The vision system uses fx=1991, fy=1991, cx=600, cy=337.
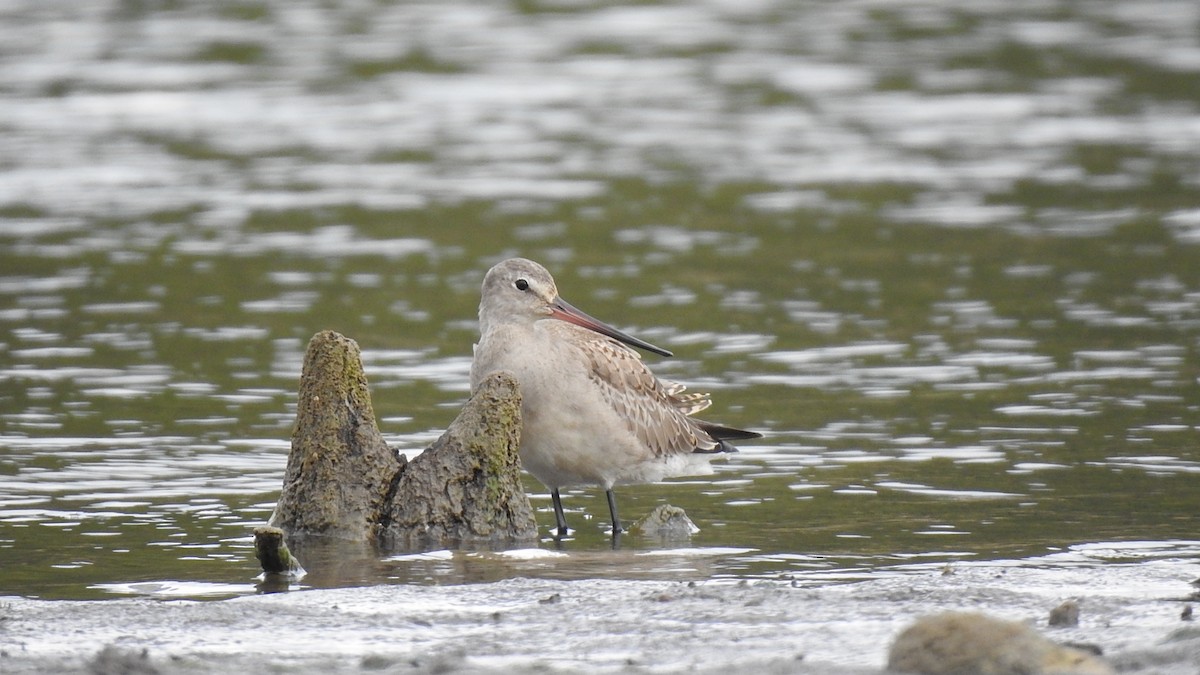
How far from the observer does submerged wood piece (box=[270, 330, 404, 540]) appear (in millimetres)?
10703

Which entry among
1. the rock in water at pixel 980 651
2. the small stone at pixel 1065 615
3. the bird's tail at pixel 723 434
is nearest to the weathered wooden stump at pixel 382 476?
the bird's tail at pixel 723 434

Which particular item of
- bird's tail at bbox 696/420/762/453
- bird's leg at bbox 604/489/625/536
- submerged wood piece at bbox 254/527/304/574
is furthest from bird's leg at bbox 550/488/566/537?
submerged wood piece at bbox 254/527/304/574

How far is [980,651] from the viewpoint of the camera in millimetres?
7176

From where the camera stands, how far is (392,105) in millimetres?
27672

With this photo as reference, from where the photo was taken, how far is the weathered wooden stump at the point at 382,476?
1064 cm

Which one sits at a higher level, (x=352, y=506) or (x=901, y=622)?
(x=352, y=506)

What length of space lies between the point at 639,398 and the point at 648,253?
8.29 meters

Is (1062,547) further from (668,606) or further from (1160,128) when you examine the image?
(1160,128)

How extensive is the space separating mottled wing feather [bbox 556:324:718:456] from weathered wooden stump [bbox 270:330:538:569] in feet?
2.74

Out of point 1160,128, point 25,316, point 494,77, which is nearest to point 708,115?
point 494,77

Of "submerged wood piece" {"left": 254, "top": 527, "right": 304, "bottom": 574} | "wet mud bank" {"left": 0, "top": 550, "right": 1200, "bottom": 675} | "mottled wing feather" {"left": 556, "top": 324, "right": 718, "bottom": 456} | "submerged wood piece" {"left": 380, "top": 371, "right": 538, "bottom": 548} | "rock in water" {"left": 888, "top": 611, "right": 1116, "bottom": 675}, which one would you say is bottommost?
"rock in water" {"left": 888, "top": 611, "right": 1116, "bottom": 675}

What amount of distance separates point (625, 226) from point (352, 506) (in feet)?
34.4

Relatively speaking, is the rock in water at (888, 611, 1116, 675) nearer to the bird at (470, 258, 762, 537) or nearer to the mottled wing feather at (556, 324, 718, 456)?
the bird at (470, 258, 762, 537)

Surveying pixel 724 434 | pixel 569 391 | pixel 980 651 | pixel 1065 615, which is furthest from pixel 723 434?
pixel 980 651
